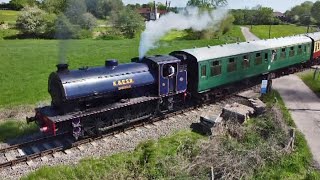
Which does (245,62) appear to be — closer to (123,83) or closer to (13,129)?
(123,83)

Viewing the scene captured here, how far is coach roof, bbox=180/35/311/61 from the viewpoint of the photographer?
17953mm

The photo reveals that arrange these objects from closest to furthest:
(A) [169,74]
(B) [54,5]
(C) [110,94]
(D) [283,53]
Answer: (C) [110,94] → (A) [169,74] → (D) [283,53] → (B) [54,5]

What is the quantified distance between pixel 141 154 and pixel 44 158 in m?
3.56

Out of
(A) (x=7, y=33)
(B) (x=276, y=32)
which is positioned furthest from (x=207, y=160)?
(B) (x=276, y=32)

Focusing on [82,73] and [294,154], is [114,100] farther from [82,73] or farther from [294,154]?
[294,154]

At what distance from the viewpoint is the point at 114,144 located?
540 inches

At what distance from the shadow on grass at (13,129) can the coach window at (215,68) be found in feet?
30.8

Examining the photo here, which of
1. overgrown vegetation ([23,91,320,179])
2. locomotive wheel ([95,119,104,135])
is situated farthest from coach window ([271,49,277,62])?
locomotive wheel ([95,119,104,135])

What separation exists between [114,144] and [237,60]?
952 cm

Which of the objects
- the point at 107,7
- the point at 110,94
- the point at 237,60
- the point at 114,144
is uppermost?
the point at 107,7

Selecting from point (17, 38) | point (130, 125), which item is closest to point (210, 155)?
point (130, 125)

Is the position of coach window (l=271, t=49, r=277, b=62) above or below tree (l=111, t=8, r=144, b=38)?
below

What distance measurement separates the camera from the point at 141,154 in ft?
41.4

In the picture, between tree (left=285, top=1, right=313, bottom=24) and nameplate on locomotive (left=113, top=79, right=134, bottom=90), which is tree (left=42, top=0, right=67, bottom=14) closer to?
nameplate on locomotive (left=113, top=79, right=134, bottom=90)
